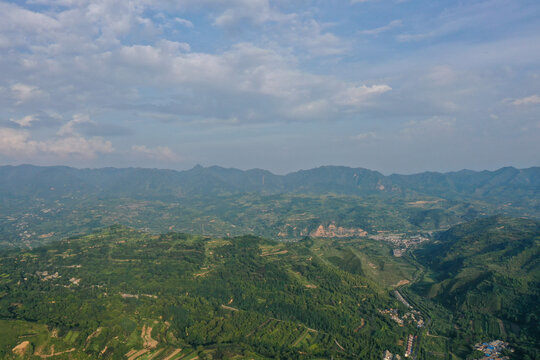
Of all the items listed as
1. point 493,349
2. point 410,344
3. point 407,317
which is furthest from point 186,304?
point 493,349

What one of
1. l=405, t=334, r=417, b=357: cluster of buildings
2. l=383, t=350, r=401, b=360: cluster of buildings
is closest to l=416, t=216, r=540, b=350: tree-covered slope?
l=405, t=334, r=417, b=357: cluster of buildings

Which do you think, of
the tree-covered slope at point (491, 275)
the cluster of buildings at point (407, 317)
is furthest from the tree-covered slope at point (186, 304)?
the tree-covered slope at point (491, 275)

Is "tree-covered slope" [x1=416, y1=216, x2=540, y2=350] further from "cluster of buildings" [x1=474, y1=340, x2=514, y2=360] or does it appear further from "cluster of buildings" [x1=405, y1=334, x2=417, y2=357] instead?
"cluster of buildings" [x1=405, y1=334, x2=417, y2=357]

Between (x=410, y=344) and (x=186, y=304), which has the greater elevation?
(x=186, y=304)

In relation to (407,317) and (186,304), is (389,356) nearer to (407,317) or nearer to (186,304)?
(407,317)

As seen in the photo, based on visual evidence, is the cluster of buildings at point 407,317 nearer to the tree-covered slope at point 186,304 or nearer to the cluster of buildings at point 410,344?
the tree-covered slope at point 186,304

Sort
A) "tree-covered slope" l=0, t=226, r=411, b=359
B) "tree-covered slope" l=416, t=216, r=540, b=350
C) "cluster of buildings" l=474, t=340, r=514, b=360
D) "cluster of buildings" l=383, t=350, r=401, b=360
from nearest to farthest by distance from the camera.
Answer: "tree-covered slope" l=0, t=226, r=411, b=359
"cluster of buildings" l=474, t=340, r=514, b=360
"cluster of buildings" l=383, t=350, r=401, b=360
"tree-covered slope" l=416, t=216, r=540, b=350

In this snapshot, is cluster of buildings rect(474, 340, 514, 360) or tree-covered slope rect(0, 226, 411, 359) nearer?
tree-covered slope rect(0, 226, 411, 359)

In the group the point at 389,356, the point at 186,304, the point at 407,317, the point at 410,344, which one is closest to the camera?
the point at 389,356

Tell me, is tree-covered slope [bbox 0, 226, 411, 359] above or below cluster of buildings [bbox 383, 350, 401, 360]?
above

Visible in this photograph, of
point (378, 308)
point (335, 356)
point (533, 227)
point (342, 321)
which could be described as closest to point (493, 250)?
point (533, 227)
